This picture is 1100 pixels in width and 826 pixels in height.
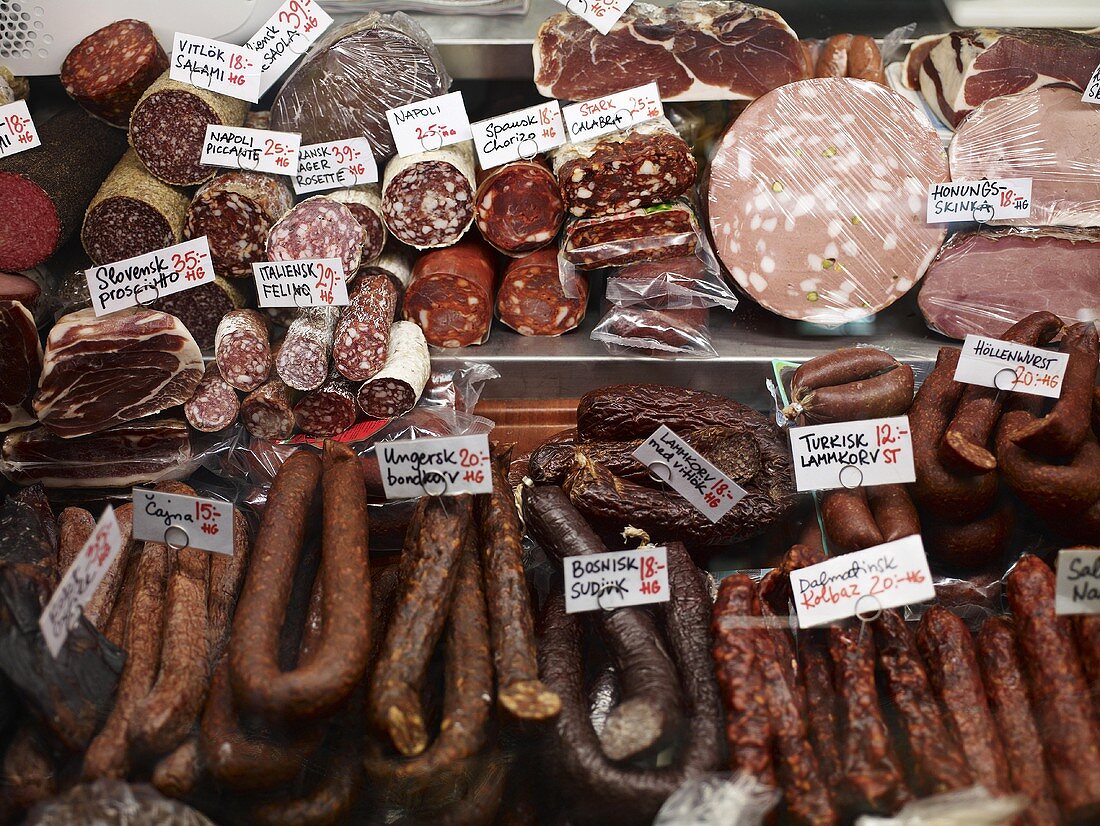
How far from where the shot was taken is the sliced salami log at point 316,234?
9.27ft

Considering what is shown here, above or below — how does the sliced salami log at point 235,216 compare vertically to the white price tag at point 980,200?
above

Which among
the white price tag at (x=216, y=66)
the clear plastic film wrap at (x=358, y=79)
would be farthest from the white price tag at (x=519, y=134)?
the white price tag at (x=216, y=66)

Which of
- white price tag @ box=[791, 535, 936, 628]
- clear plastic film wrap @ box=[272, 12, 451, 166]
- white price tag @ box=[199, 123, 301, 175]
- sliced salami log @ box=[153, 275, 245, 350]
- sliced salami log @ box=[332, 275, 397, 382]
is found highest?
clear plastic film wrap @ box=[272, 12, 451, 166]

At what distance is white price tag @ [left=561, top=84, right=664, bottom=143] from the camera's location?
9.66 ft

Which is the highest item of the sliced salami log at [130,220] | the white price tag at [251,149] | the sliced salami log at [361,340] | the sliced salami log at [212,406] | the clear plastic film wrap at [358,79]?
the clear plastic film wrap at [358,79]

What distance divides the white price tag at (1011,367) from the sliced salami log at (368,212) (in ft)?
6.49

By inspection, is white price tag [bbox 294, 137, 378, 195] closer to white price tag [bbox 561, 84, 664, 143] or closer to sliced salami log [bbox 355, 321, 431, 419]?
sliced salami log [bbox 355, 321, 431, 419]

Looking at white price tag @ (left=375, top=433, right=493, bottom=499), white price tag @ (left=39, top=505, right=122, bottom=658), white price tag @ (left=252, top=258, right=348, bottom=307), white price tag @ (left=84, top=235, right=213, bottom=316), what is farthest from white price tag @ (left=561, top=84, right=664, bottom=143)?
white price tag @ (left=39, top=505, right=122, bottom=658)

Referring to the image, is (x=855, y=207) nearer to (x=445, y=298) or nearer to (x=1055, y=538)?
(x=1055, y=538)

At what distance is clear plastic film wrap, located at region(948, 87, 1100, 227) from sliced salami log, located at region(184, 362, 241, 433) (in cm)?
270

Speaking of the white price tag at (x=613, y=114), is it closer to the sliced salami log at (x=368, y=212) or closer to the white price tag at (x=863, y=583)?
the sliced salami log at (x=368, y=212)

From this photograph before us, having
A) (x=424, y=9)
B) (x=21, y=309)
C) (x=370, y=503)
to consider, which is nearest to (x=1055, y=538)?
(x=370, y=503)

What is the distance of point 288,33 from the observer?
2.96 metres

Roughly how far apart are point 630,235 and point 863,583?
1.52 meters
